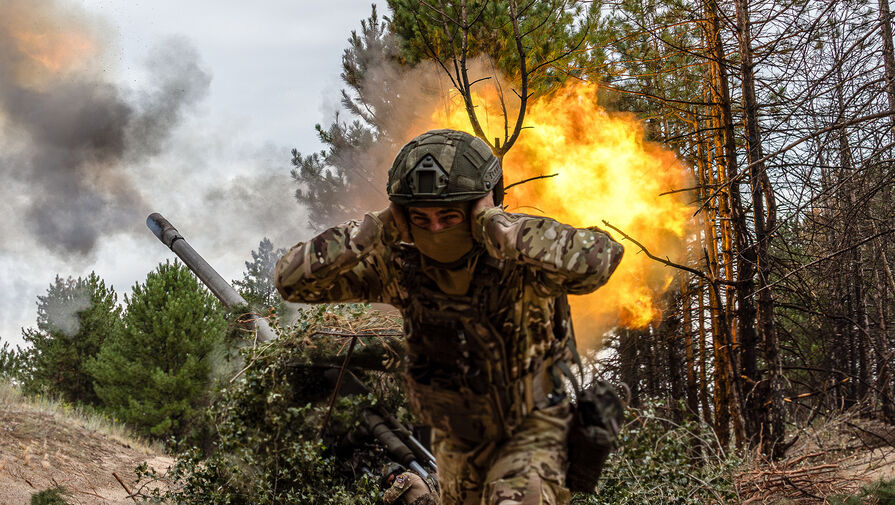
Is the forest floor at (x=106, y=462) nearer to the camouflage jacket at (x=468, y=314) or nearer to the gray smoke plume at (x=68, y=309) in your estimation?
the camouflage jacket at (x=468, y=314)

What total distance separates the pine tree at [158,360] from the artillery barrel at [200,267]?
12734 mm

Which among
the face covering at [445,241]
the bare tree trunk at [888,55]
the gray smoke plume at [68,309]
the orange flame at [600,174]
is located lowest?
the face covering at [445,241]

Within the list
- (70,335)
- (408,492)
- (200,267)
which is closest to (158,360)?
(70,335)

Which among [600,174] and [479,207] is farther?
[600,174]

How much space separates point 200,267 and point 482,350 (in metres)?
8.88

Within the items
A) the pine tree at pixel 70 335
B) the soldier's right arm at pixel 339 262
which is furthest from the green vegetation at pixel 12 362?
the soldier's right arm at pixel 339 262

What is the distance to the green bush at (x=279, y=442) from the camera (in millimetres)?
7645

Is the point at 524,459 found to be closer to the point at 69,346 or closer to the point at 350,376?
the point at 350,376

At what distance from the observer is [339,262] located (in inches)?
128

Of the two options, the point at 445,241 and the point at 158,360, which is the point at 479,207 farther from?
the point at 158,360

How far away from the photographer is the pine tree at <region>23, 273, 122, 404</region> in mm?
26812

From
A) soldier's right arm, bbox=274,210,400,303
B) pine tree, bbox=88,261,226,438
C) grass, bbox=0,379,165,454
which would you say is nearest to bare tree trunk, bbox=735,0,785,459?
soldier's right arm, bbox=274,210,400,303

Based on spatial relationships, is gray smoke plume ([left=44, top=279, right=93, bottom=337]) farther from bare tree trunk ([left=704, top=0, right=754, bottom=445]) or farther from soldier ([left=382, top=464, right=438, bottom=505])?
bare tree trunk ([left=704, top=0, right=754, bottom=445])

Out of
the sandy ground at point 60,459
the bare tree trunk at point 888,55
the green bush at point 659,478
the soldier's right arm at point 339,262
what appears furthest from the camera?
the sandy ground at point 60,459
